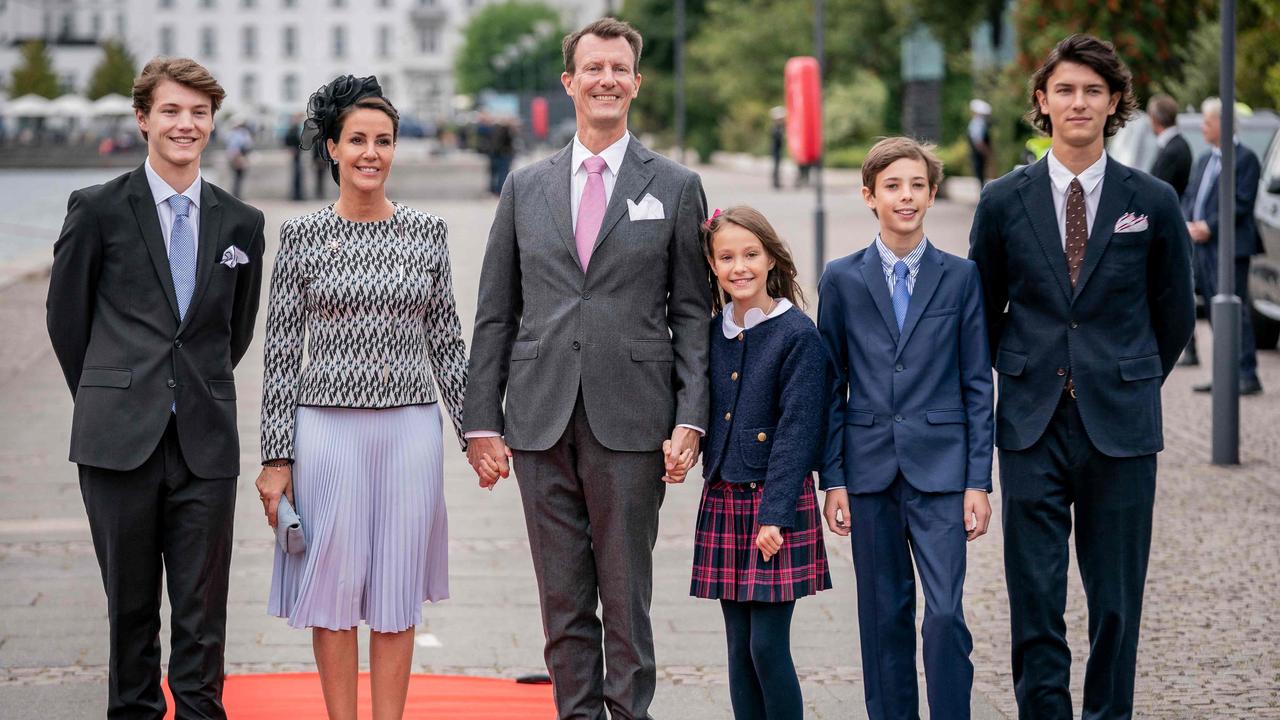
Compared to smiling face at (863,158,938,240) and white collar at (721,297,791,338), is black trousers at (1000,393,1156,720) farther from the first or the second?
white collar at (721,297,791,338)

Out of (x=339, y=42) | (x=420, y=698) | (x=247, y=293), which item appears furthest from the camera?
(x=339, y=42)

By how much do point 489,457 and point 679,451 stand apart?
1.78 feet

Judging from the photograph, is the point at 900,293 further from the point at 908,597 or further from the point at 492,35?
the point at 492,35

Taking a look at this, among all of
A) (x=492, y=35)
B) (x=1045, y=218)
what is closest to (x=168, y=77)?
(x=1045, y=218)

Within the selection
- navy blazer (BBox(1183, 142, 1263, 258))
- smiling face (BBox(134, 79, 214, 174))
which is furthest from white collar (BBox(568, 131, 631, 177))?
navy blazer (BBox(1183, 142, 1263, 258))

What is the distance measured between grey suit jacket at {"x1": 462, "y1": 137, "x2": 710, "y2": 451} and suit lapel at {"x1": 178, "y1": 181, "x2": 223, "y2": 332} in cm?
75

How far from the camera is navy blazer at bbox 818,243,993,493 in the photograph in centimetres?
478

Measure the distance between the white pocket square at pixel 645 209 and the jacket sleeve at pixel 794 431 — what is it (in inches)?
20.4

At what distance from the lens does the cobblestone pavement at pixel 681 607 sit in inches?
237

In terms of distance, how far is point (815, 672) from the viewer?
6.30 meters

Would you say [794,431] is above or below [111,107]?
below

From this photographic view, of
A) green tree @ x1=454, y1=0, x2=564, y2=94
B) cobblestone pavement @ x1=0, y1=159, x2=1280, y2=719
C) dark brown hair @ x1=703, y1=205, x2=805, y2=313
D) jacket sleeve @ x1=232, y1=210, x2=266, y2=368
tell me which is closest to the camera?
dark brown hair @ x1=703, y1=205, x2=805, y2=313

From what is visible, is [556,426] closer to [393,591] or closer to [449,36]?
[393,591]

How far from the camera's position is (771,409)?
4.86 meters
